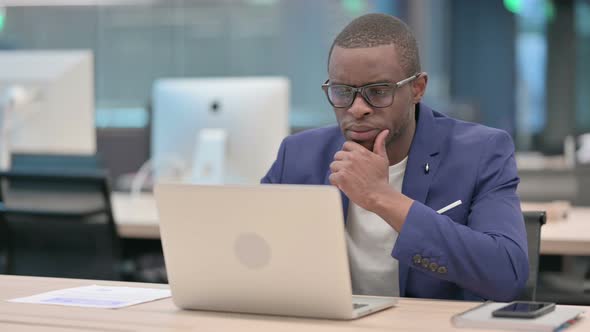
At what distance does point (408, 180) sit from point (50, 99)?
7.60 ft

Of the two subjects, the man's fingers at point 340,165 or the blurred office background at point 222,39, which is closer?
the man's fingers at point 340,165

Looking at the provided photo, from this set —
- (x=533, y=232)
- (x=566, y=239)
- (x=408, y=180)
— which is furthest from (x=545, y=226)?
(x=408, y=180)

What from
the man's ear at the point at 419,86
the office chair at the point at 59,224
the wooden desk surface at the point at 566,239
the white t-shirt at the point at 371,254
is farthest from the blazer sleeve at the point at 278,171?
the office chair at the point at 59,224

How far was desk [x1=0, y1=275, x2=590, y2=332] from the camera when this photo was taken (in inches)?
62.4

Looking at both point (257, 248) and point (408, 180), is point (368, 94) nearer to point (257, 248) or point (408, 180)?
point (408, 180)

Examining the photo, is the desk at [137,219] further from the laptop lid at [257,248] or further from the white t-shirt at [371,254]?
the laptop lid at [257,248]

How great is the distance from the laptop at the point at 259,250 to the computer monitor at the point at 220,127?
183 cm

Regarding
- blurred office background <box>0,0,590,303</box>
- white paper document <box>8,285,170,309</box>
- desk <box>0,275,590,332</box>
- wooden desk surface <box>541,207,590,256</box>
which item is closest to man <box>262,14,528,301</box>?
desk <box>0,275,590,332</box>

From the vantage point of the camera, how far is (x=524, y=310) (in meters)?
1.57

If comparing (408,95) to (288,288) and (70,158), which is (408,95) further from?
(70,158)

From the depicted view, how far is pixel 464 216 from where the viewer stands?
203 centimetres

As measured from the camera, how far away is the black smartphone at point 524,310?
60.4 inches

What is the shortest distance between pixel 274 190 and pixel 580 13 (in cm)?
859

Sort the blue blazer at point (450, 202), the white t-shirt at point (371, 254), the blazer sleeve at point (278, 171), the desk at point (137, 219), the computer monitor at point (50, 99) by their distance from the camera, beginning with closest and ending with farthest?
the blue blazer at point (450, 202) → the white t-shirt at point (371, 254) → the blazer sleeve at point (278, 171) → the desk at point (137, 219) → the computer monitor at point (50, 99)
